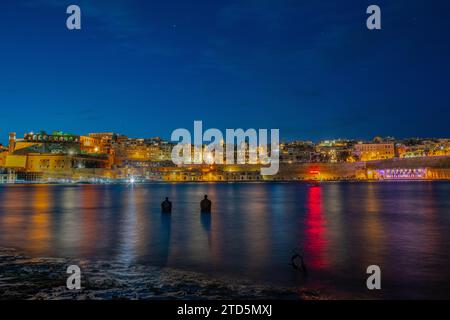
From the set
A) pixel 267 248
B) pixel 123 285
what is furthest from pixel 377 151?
pixel 123 285

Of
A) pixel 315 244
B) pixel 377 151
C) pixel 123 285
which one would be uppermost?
pixel 377 151

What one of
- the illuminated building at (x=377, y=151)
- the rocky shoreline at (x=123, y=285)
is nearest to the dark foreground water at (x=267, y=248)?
the rocky shoreline at (x=123, y=285)

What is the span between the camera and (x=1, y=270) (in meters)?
10.3

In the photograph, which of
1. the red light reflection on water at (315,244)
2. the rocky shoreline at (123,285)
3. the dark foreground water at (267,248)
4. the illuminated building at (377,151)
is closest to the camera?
the rocky shoreline at (123,285)

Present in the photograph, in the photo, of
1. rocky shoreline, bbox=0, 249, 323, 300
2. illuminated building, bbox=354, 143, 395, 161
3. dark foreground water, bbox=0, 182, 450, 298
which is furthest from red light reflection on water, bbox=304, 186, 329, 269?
illuminated building, bbox=354, 143, 395, 161

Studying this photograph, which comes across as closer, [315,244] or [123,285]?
[123,285]

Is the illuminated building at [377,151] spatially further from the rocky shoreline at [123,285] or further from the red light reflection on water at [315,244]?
the rocky shoreline at [123,285]

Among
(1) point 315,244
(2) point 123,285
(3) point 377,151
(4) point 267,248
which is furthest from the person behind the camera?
(3) point 377,151

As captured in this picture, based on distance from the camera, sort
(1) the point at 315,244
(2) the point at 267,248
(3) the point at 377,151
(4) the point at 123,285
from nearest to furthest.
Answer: (4) the point at 123,285 < (2) the point at 267,248 < (1) the point at 315,244 < (3) the point at 377,151

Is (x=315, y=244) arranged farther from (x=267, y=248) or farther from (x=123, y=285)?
(x=123, y=285)

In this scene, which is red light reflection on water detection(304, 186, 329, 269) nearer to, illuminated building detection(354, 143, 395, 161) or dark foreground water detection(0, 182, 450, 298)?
dark foreground water detection(0, 182, 450, 298)

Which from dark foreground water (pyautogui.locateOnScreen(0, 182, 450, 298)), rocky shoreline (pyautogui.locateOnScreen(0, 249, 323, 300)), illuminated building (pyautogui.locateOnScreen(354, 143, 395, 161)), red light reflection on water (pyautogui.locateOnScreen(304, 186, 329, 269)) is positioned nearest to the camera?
rocky shoreline (pyautogui.locateOnScreen(0, 249, 323, 300))

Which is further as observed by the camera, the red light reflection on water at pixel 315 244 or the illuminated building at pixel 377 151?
the illuminated building at pixel 377 151
